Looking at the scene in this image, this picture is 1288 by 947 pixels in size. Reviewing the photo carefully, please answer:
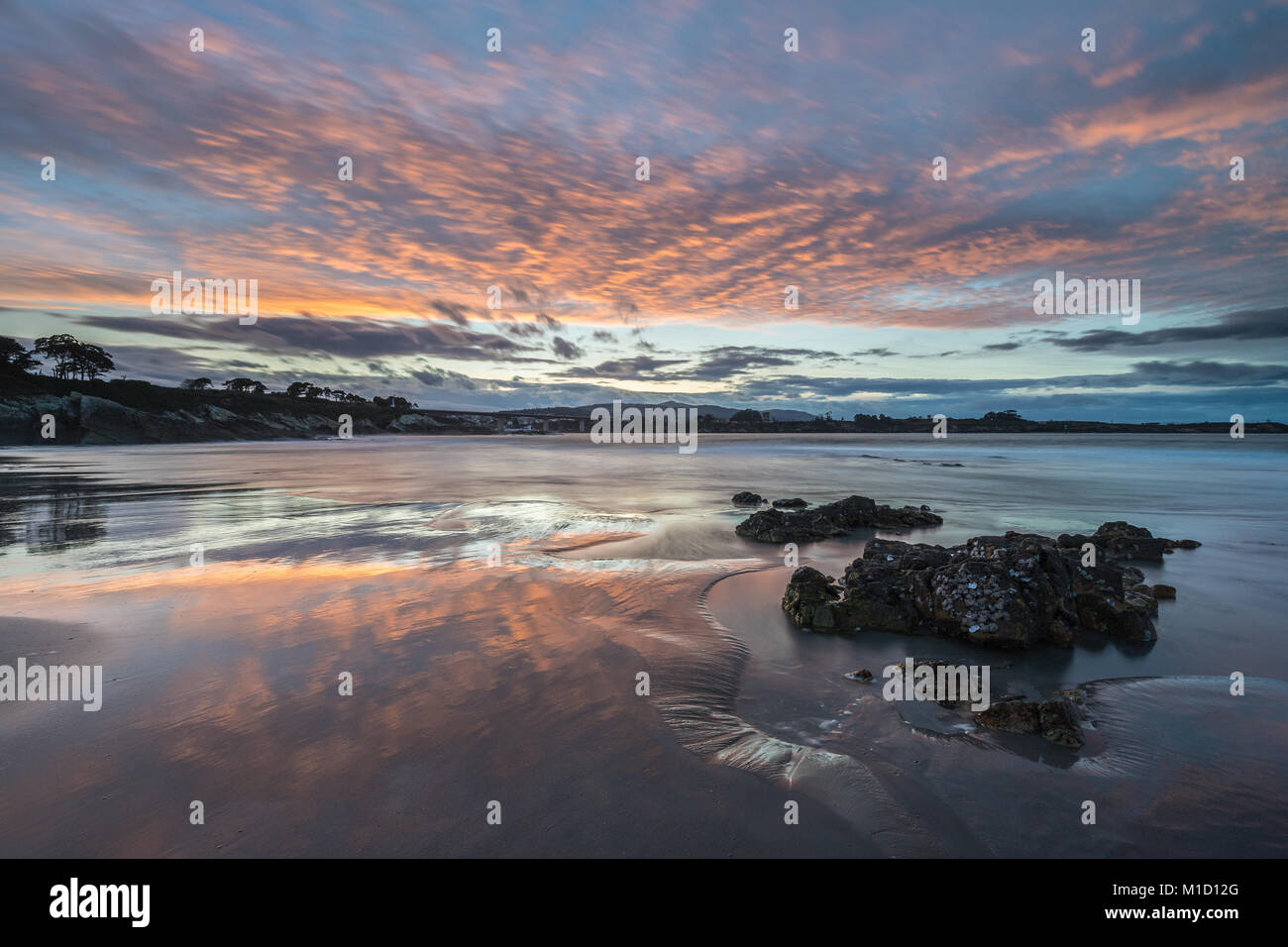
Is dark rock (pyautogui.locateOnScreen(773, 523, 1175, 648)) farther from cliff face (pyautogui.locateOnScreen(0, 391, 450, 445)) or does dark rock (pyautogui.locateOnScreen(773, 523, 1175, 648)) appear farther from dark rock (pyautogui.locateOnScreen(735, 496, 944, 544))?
cliff face (pyautogui.locateOnScreen(0, 391, 450, 445))

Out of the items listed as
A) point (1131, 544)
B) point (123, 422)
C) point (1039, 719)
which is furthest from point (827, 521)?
point (123, 422)

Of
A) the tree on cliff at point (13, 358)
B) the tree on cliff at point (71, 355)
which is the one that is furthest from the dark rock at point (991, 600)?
the tree on cliff at point (71, 355)

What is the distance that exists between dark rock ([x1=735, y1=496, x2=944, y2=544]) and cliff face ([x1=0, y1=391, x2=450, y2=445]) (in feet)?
238

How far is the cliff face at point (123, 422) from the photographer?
5156 centimetres

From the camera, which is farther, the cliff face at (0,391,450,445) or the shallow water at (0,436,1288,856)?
the cliff face at (0,391,450,445)

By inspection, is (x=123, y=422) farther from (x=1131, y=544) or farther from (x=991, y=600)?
(x=1131, y=544)

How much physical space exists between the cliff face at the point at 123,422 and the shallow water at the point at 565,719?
62.9 m

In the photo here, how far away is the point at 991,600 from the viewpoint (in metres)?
6.11

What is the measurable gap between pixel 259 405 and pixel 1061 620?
10977 cm

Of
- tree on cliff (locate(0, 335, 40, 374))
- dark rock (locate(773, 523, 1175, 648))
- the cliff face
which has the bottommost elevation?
dark rock (locate(773, 523, 1175, 648))

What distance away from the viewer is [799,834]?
10.0ft

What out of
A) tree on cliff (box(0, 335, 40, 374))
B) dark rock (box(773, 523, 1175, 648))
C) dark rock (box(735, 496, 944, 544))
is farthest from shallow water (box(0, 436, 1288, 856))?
tree on cliff (box(0, 335, 40, 374))

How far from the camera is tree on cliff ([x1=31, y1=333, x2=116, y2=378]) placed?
79.9 metres
